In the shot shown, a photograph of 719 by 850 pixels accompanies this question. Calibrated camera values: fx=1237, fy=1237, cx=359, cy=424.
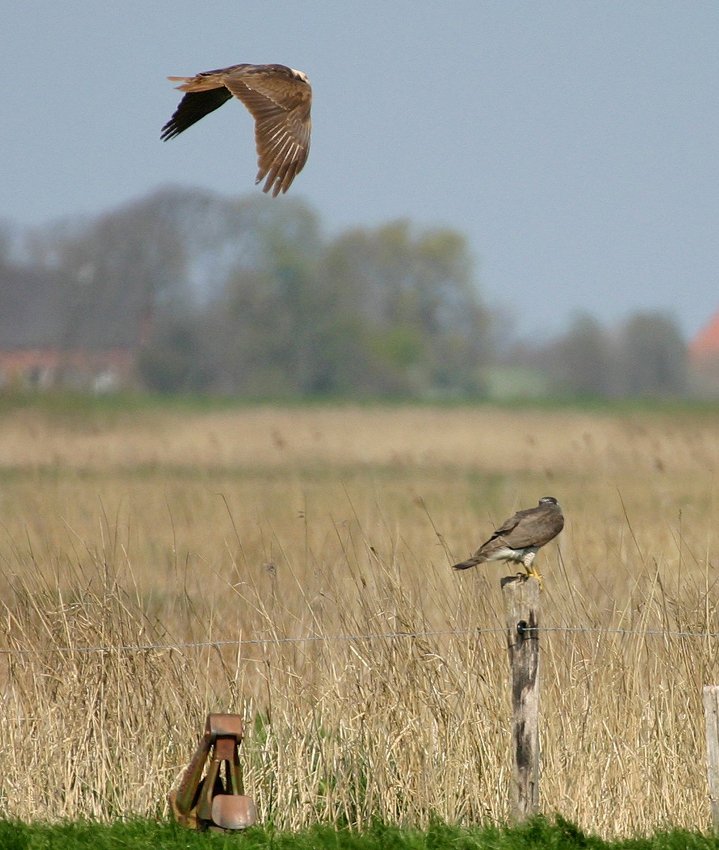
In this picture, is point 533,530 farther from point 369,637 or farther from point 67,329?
point 67,329

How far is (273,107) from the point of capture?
19.0 ft

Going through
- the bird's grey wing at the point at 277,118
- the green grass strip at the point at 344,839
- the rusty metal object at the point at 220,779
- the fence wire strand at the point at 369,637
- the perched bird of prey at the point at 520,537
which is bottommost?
the green grass strip at the point at 344,839

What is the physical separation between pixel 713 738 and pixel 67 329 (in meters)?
18.2

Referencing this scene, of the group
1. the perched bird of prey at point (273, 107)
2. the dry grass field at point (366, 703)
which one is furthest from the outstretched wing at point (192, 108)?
the dry grass field at point (366, 703)

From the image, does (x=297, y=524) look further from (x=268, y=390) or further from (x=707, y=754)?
(x=268, y=390)

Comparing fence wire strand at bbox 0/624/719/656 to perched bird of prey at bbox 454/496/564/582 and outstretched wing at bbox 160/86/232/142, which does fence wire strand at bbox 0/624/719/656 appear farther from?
outstretched wing at bbox 160/86/232/142

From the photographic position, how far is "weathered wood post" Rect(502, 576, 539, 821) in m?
4.38

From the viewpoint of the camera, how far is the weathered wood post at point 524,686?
4383 mm

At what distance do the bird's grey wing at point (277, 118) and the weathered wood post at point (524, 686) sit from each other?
2.13 m

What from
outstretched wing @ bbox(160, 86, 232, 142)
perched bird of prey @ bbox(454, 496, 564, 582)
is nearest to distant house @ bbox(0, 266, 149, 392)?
outstretched wing @ bbox(160, 86, 232, 142)

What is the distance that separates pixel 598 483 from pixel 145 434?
625cm

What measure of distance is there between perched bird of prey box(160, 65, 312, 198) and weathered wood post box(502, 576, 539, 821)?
2.12 metres

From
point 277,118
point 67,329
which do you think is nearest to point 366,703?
point 277,118

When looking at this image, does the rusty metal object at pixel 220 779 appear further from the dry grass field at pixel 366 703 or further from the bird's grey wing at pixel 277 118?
the bird's grey wing at pixel 277 118
